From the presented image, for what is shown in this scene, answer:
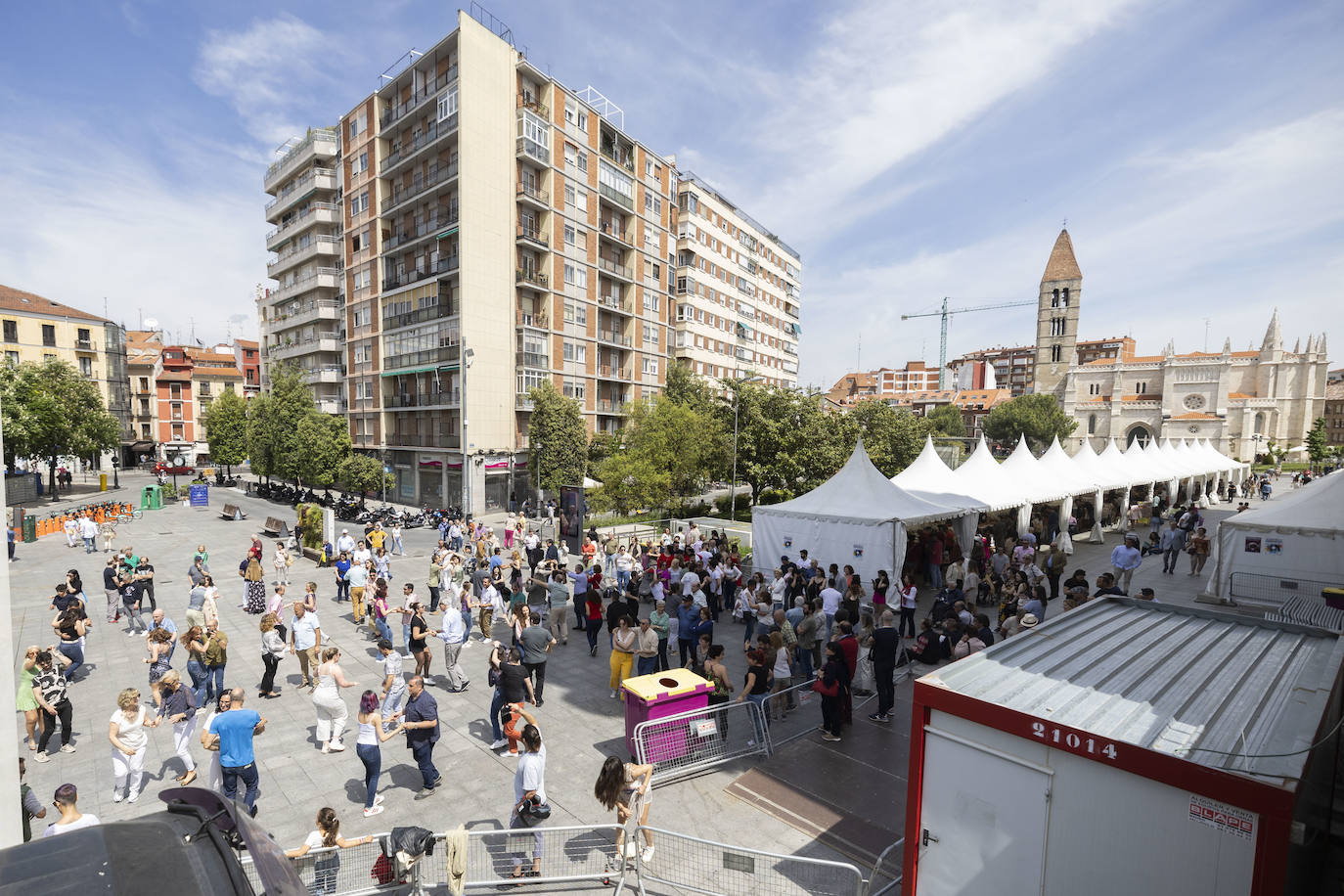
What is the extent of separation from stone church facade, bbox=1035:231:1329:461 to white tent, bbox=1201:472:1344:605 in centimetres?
7545

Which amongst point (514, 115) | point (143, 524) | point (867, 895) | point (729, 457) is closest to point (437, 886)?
point (867, 895)

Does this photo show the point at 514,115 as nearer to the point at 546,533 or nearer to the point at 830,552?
the point at 546,533

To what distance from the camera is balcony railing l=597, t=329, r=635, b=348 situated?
1710 inches

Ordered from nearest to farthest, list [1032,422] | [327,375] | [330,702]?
[330,702]
[327,375]
[1032,422]

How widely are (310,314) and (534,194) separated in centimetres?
2178

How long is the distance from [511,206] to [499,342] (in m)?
8.13

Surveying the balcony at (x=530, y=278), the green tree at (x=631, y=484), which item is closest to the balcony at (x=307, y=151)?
the balcony at (x=530, y=278)

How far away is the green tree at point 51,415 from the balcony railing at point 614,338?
102 feet

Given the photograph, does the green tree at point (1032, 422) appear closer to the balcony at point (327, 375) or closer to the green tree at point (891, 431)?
the green tree at point (891, 431)

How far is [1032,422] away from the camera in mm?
80562

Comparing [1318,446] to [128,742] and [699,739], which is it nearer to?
[699,739]

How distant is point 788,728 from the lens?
921 cm

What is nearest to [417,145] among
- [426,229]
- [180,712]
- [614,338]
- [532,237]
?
[426,229]

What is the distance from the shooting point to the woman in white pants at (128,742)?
23.4ft
